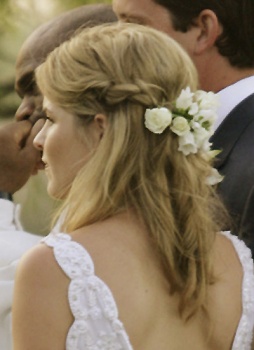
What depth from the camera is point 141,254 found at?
7.72 feet

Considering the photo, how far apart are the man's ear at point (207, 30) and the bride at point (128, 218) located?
657 millimetres

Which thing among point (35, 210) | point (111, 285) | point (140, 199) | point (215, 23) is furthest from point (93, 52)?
point (35, 210)

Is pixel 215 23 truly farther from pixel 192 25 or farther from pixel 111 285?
pixel 111 285

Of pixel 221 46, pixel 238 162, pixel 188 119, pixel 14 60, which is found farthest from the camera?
pixel 14 60

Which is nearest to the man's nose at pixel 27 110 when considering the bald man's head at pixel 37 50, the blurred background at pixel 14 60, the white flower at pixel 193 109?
the bald man's head at pixel 37 50

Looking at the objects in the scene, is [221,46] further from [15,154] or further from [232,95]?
[15,154]

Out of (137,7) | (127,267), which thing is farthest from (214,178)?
(137,7)

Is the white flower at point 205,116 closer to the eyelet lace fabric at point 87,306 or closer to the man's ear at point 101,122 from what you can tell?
the man's ear at point 101,122

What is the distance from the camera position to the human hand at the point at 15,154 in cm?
343

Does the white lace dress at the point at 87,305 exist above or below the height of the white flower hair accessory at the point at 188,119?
below

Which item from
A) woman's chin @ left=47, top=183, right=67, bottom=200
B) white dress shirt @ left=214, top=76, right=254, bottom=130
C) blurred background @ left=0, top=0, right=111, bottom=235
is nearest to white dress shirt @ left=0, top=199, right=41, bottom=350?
woman's chin @ left=47, top=183, right=67, bottom=200

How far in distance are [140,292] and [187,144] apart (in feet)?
1.17

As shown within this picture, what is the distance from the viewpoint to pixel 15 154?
3.44 meters

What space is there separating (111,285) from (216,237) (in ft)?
1.17
